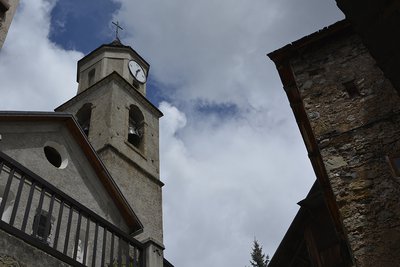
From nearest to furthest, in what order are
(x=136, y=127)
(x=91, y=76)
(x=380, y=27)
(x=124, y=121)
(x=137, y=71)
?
(x=380, y=27)
(x=124, y=121)
(x=136, y=127)
(x=91, y=76)
(x=137, y=71)

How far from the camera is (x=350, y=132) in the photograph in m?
7.02

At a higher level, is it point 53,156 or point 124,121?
point 124,121

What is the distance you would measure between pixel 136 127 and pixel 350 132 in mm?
13512

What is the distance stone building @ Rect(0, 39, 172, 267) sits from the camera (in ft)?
18.8

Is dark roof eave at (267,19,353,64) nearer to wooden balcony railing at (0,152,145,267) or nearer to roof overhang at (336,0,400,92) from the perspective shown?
wooden balcony railing at (0,152,145,267)

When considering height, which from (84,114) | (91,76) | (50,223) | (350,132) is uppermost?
(91,76)

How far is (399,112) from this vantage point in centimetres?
679

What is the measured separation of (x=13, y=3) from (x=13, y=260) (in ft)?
8.95

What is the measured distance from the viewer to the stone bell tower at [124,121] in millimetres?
15883

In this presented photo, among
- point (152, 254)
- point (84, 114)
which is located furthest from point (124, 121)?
point (152, 254)

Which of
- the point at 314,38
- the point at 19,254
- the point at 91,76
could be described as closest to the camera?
the point at 19,254

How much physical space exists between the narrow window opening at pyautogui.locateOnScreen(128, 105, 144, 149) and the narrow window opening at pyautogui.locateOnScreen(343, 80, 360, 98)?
12.0m

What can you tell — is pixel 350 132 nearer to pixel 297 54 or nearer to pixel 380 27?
pixel 297 54

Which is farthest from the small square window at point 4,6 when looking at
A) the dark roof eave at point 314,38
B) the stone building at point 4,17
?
the dark roof eave at point 314,38
